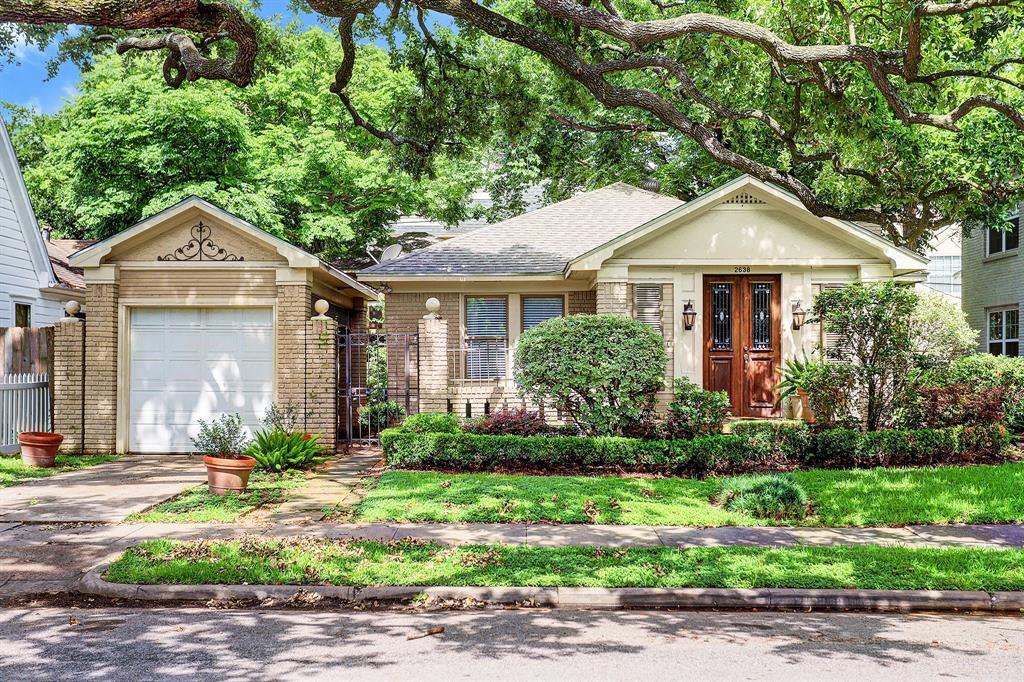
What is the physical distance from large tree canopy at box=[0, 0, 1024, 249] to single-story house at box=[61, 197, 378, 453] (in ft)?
9.89

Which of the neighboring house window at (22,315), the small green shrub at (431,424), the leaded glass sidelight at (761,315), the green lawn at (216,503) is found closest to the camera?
the green lawn at (216,503)

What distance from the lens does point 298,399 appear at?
42.8ft

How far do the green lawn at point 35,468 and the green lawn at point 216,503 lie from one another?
2979mm

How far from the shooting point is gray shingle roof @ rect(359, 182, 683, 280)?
16.2 meters

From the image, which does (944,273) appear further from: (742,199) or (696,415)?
(696,415)

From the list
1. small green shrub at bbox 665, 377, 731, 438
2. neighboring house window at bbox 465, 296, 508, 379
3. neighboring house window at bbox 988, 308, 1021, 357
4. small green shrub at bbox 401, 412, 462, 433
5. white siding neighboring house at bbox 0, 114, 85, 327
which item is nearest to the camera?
small green shrub at bbox 401, 412, 462, 433

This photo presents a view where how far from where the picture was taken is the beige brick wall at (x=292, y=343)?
13086 mm

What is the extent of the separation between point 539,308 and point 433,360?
13.7 ft

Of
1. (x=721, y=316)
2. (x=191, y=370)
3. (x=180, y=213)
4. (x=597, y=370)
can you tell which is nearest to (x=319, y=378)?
(x=191, y=370)

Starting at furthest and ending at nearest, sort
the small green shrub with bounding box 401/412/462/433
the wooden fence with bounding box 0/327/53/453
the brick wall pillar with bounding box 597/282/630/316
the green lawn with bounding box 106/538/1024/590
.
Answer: the brick wall pillar with bounding box 597/282/630/316 → the wooden fence with bounding box 0/327/53/453 → the small green shrub with bounding box 401/412/462/433 → the green lawn with bounding box 106/538/1024/590

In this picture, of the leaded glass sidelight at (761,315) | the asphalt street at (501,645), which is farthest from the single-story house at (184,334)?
the leaded glass sidelight at (761,315)

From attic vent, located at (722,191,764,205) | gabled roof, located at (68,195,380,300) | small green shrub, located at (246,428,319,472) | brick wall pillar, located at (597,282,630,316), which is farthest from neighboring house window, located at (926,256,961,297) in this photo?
small green shrub, located at (246,428,319,472)

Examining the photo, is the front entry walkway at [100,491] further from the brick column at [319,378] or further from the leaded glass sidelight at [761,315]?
the leaded glass sidelight at [761,315]

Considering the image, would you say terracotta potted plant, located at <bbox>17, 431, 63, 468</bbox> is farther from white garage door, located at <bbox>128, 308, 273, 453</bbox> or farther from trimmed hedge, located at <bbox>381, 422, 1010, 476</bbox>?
trimmed hedge, located at <bbox>381, 422, 1010, 476</bbox>
